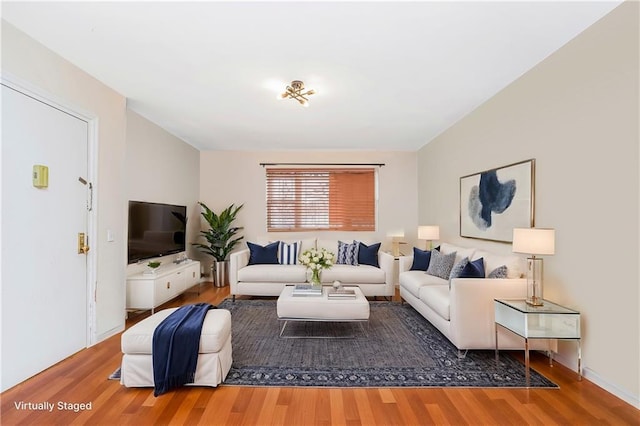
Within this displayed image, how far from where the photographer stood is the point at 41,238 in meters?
2.38

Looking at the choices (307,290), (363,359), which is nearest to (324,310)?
(307,290)

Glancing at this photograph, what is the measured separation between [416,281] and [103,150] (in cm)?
373

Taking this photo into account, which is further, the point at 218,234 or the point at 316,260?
the point at 218,234

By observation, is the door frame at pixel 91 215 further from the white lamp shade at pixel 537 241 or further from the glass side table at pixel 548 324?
the white lamp shade at pixel 537 241

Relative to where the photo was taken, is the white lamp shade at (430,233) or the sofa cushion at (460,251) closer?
the sofa cushion at (460,251)

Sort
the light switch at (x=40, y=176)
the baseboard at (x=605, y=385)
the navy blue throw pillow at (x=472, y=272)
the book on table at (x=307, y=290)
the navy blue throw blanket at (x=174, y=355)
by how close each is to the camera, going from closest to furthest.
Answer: the baseboard at (x=605, y=385), the navy blue throw blanket at (x=174, y=355), the light switch at (x=40, y=176), the navy blue throw pillow at (x=472, y=272), the book on table at (x=307, y=290)

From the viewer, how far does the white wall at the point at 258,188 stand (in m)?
5.80

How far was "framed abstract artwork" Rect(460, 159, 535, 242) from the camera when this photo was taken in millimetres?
2904

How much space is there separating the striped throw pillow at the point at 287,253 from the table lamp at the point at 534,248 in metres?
3.19

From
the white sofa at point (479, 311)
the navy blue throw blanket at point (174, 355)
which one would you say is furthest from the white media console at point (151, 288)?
the white sofa at point (479, 311)

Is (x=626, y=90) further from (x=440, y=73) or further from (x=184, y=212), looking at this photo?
(x=184, y=212)

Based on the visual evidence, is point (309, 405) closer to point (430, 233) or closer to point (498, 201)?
point (498, 201)

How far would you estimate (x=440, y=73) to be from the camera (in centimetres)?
278

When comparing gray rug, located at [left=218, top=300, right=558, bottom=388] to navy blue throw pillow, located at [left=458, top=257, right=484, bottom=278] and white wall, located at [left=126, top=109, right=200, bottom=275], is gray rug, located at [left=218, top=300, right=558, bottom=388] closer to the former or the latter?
navy blue throw pillow, located at [left=458, top=257, right=484, bottom=278]
